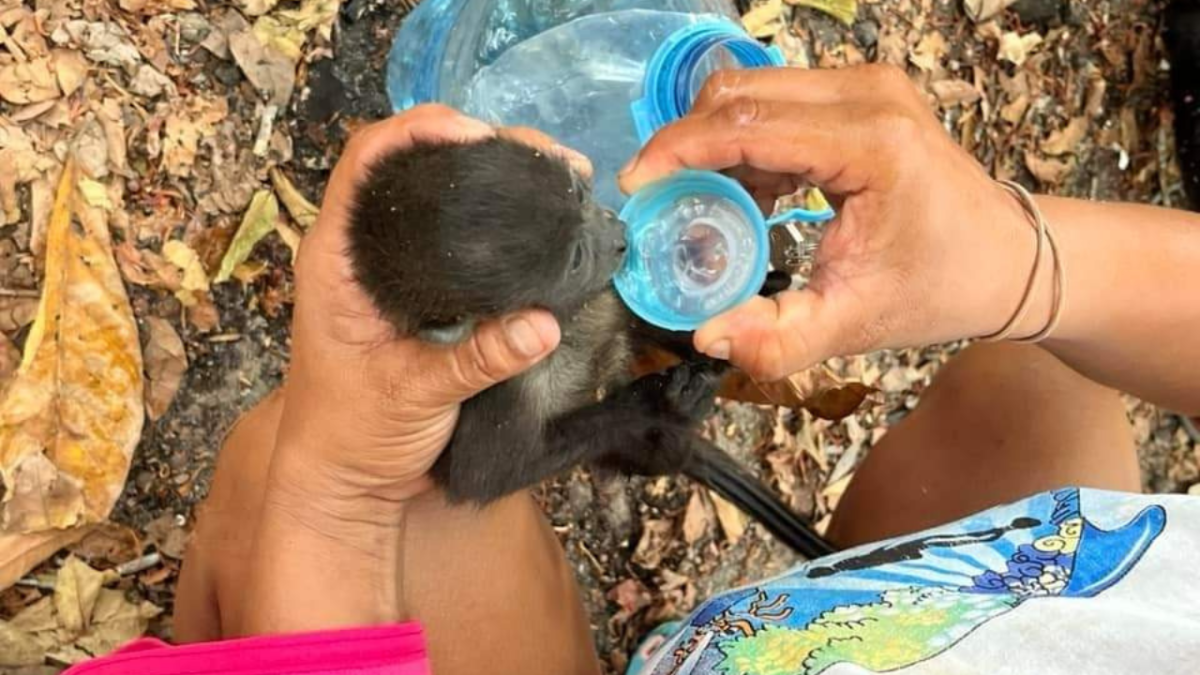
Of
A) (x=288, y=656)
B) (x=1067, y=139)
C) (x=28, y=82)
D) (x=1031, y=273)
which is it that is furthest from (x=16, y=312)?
(x=1067, y=139)

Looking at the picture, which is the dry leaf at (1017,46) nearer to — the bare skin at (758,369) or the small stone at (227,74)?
the bare skin at (758,369)

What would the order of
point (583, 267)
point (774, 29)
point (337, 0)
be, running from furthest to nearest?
point (774, 29)
point (337, 0)
point (583, 267)

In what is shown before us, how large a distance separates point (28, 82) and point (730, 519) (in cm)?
173

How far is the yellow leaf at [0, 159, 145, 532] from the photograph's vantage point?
88.0 inches

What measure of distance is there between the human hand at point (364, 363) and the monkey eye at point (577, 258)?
13 centimetres

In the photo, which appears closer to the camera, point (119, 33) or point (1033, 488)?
point (1033, 488)

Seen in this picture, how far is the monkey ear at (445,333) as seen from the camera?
145 centimetres

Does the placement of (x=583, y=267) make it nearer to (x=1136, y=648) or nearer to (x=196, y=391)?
(x=1136, y=648)

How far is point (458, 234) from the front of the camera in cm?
138

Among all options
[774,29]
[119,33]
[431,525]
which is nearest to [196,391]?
[119,33]

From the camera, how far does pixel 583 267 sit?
1.56m

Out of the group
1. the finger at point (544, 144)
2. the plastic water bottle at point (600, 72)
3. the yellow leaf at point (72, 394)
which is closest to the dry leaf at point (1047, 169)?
the plastic water bottle at point (600, 72)

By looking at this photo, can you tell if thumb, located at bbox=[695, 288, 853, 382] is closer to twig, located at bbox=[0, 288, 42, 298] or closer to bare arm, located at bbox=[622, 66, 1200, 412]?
bare arm, located at bbox=[622, 66, 1200, 412]

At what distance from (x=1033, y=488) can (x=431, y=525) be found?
3.11 ft
